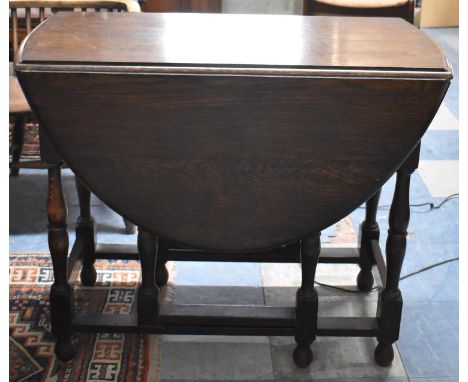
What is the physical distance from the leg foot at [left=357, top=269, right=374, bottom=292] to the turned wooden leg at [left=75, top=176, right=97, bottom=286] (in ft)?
2.72

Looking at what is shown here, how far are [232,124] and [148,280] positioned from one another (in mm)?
534

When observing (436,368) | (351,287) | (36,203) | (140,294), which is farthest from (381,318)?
(36,203)

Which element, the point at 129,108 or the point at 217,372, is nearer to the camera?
the point at 129,108

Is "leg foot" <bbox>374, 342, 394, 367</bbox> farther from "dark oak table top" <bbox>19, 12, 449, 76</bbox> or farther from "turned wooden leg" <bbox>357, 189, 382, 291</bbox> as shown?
"dark oak table top" <bbox>19, 12, 449, 76</bbox>

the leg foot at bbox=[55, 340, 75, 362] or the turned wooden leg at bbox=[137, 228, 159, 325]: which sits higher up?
the turned wooden leg at bbox=[137, 228, 159, 325]

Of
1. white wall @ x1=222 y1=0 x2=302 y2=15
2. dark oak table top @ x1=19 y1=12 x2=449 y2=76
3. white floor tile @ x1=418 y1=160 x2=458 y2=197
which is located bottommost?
white floor tile @ x1=418 y1=160 x2=458 y2=197

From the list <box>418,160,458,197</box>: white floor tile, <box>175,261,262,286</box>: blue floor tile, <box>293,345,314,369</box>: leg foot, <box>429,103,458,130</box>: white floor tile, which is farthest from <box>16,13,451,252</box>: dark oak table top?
<box>429,103,458,130</box>: white floor tile

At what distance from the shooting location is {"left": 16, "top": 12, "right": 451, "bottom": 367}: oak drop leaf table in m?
1.67

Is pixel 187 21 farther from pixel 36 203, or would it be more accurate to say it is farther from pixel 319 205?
pixel 36 203

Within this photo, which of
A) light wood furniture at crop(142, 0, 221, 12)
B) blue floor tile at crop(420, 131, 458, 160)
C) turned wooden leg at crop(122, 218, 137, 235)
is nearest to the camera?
turned wooden leg at crop(122, 218, 137, 235)

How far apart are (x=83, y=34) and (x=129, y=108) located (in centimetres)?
29

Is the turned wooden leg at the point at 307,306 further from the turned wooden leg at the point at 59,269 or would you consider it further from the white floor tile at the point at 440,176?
the white floor tile at the point at 440,176

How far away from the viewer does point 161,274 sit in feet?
7.84

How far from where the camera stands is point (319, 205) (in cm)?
183
